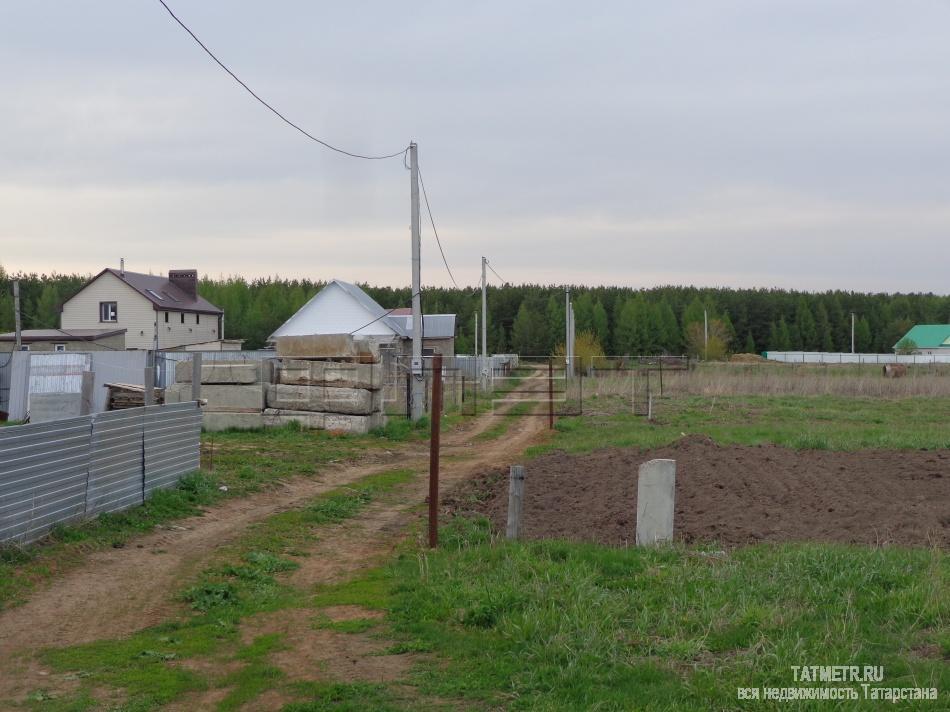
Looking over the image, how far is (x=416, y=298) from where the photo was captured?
82.1ft

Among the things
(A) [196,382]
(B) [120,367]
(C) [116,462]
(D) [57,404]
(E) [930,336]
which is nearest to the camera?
(C) [116,462]

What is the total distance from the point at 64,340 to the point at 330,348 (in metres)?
32.7

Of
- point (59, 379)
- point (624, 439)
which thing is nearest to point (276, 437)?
point (624, 439)

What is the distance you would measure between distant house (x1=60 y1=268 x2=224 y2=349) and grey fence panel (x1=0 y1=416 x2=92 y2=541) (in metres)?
47.0

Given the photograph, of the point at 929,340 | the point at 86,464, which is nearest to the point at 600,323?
the point at 929,340

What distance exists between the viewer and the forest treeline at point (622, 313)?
99938 millimetres

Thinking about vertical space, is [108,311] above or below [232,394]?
above

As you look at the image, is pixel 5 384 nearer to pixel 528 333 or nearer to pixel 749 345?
pixel 528 333

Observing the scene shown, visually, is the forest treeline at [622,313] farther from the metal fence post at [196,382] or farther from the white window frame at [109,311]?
the metal fence post at [196,382]

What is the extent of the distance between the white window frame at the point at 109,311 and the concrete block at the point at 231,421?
125 feet

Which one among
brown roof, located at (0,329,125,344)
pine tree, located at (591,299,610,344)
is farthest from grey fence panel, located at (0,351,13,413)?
pine tree, located at (591,299,610,344)

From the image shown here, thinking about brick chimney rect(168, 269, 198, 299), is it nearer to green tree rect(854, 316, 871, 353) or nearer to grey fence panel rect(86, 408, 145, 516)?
grey fence panel rect(86, 408, 145, 516)

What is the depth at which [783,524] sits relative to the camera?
960 centimetres

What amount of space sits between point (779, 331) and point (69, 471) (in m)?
122
